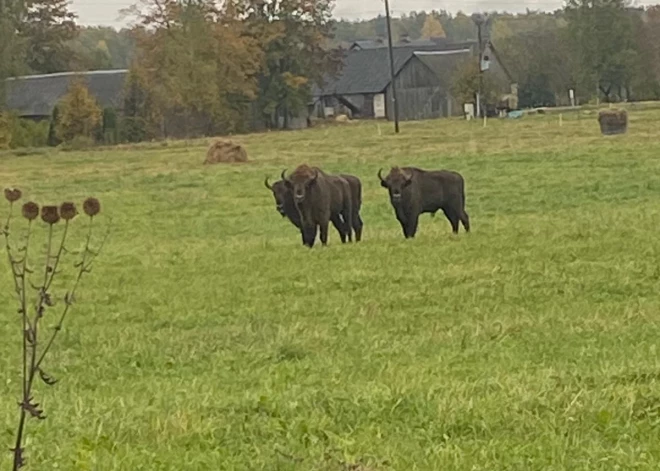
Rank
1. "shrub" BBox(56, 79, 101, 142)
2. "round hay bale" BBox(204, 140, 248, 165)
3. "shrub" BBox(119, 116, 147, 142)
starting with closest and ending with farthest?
"round hay bale" BBox(204, 140, 248, 165), "shrub" BBox(56, 79, 101, 142), "shrub" BBox(119, 116, 147, 142)

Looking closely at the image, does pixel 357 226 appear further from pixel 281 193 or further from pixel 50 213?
pixel 50 213

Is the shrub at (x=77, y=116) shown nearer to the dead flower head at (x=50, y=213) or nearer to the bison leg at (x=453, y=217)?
the bison leg at (x=453, y=217)

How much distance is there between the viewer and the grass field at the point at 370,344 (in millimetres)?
6559

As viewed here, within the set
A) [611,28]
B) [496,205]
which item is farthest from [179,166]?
[611,28]

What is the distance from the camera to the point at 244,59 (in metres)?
81.6

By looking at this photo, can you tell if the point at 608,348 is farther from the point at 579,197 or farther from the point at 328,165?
the point at 328,165

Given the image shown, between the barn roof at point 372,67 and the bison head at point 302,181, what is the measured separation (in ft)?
260

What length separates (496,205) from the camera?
2642 cm

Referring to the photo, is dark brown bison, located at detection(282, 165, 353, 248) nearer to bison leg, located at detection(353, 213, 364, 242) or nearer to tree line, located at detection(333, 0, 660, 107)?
bison leg, located at detection(353, 213, 364, 242)

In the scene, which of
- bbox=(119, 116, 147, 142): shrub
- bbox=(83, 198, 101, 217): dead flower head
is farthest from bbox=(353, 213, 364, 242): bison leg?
bbox=(119, 116, 147, 142): shrub

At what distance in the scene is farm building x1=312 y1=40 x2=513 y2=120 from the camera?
10044cm

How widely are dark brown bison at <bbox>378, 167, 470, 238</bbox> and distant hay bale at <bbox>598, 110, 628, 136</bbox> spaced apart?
29129 mm

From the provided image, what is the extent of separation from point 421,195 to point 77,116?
56.2m

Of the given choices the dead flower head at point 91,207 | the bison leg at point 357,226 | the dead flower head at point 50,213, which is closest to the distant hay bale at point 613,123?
the bison leg at point 357,226
